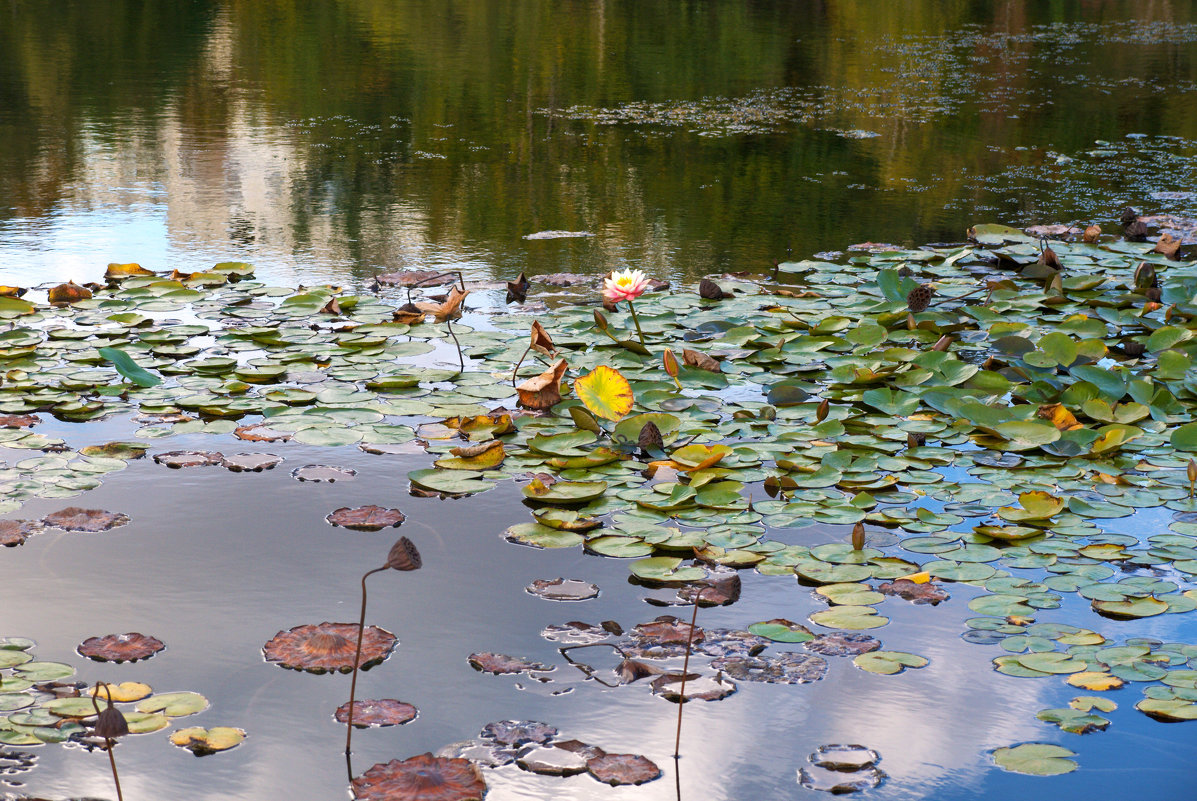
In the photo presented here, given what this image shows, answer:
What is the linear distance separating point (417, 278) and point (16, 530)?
75.4 inches

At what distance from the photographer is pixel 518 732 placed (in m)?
1.57

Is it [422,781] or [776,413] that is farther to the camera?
[776,413]

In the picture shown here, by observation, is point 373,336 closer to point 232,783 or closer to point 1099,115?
point 232,783

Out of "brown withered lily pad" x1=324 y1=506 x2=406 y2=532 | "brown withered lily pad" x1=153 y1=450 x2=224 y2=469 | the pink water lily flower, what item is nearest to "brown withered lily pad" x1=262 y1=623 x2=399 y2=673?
"brown withered lily pad" x1=324 y1=506 x2=406 y2=532

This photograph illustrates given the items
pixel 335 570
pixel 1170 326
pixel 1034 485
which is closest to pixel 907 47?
pixel 1170 326

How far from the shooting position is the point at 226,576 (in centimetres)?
202

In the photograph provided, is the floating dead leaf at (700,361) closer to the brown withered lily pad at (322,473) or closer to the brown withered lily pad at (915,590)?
the brown withered lily pad at (322,473)

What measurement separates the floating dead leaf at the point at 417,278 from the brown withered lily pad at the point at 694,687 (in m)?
2.39

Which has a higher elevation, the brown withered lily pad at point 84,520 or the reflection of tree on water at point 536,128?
the reflection of tree on water at point 536,128

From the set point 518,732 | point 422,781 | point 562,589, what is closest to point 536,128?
point 562,589

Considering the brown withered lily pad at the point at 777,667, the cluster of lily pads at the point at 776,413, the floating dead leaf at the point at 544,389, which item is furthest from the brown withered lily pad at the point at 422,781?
the floating dead leaf at the point at 544,389

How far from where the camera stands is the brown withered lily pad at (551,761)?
1497 mm

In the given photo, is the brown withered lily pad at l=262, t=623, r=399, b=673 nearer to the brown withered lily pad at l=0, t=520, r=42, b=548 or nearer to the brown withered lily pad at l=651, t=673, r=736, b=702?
the brown withered lily pad at l=651, t=673, r=736, b=702

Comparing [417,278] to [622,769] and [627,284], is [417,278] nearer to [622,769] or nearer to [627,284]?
[627,284]
